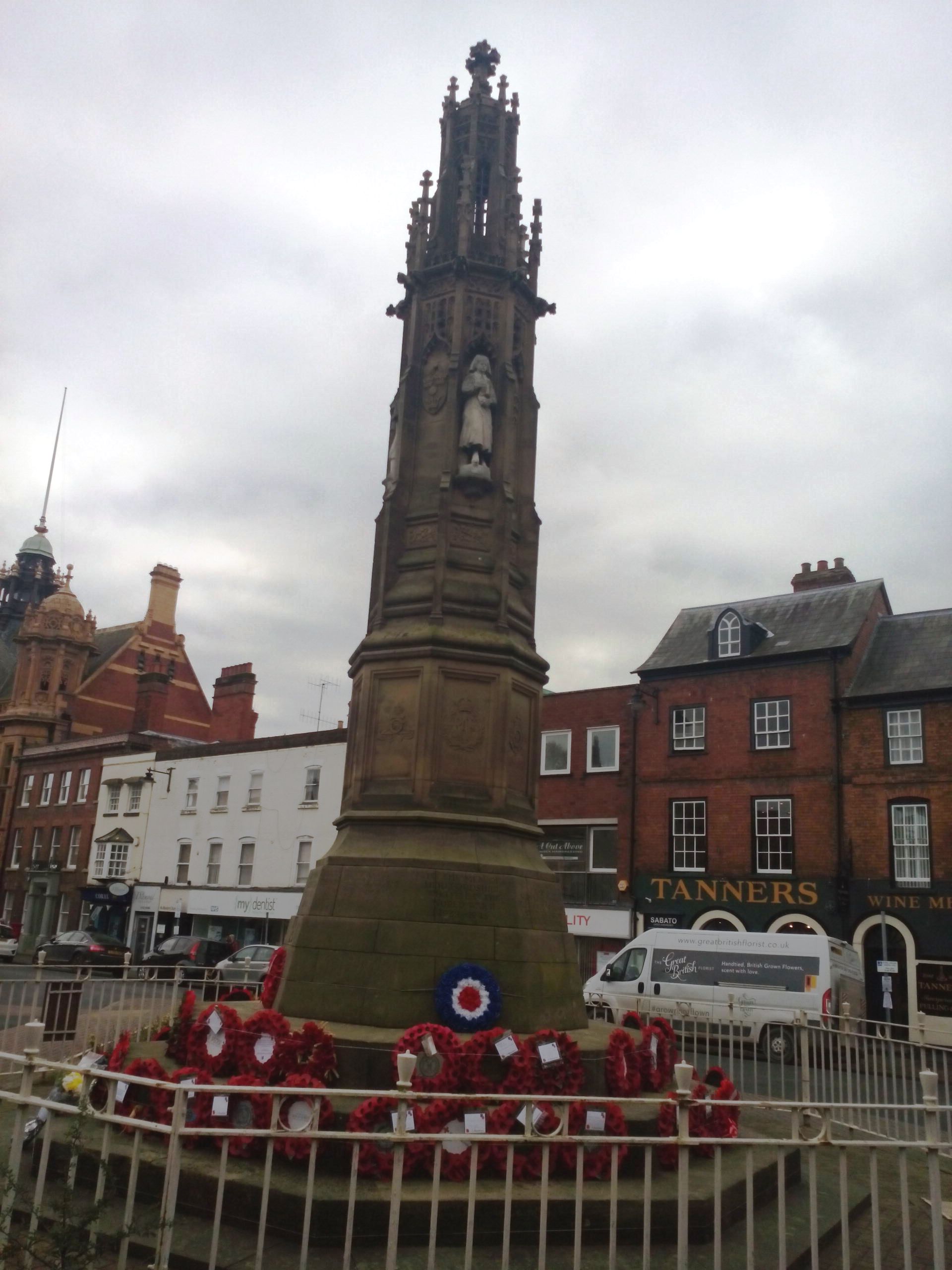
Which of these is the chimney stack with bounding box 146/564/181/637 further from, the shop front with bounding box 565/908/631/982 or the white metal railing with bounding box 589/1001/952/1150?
the white metal railing with bounding box 589/1001/952/1150

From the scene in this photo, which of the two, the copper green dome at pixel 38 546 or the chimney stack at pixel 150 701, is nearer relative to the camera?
the chimney stack at pixel 150 701

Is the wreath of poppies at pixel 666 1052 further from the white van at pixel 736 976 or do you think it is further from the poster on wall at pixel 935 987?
the poster on wall at pixel 935 987

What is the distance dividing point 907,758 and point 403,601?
19185 millimetres

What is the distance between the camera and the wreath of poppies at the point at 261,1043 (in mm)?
7531

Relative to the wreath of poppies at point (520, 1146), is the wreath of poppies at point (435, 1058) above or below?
above

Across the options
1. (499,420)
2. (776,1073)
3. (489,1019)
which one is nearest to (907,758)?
(776,1073)

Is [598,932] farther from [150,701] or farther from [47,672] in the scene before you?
[47,672]

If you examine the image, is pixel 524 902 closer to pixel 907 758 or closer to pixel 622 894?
pixel 907 758

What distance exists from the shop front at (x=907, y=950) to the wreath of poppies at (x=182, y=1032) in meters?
19.1

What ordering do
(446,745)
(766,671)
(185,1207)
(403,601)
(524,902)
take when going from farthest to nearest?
(766,671) < (403,601) < (446,745) < (524,902) < (185,1207)

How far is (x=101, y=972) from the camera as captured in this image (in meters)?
28.5

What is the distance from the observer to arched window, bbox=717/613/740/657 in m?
29.4

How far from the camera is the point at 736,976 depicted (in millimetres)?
20234

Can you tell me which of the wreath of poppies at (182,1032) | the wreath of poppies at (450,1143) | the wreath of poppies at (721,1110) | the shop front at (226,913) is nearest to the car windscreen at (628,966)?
the wreath of poppies at (721,1110)
